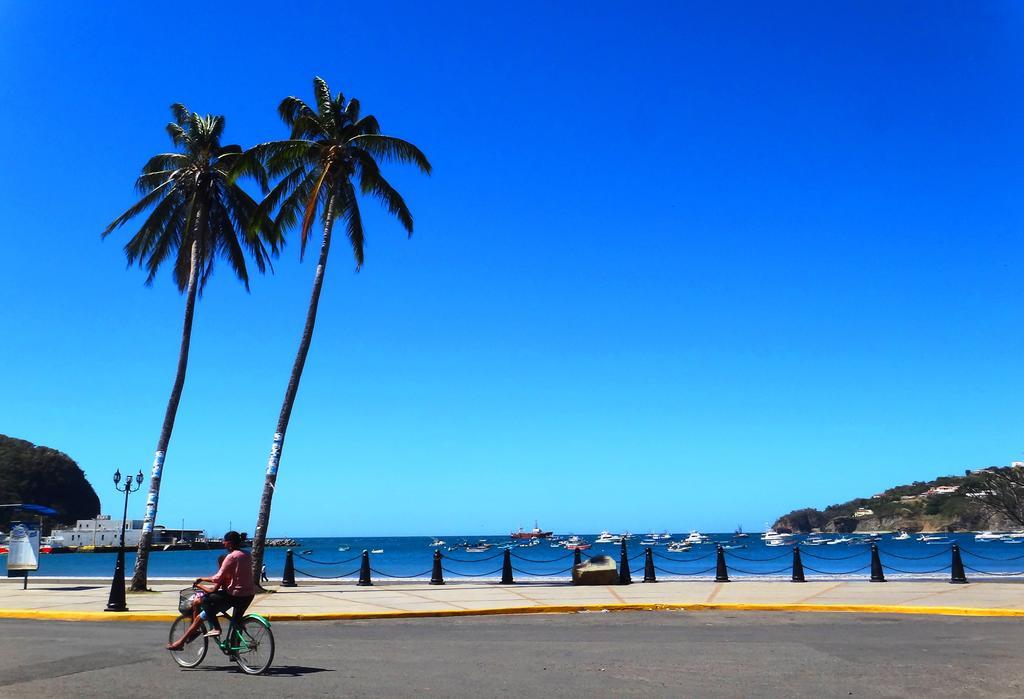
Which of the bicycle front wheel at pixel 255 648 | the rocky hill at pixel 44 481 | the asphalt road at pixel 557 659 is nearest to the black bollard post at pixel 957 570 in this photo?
the asphalt road at pixel 557 659

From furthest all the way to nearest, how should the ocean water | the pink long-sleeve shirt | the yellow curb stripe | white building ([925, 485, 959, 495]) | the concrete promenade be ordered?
1. white building ([925, 485, 959, 495])
2. the ocean water
3. the concrete promenade
4. the yellow curb stripe
5. the pink long-sleeve shirt

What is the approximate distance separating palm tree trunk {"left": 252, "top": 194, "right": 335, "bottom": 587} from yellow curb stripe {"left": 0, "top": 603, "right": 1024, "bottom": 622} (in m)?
5.21

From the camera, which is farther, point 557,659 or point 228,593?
point 557,659

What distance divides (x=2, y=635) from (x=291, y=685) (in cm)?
833

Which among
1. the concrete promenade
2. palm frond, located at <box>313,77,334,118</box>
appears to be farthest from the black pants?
palm frond, located at <box>313,77,334,118</box>

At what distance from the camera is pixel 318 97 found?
83.3ft

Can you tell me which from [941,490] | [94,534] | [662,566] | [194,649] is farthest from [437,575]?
[941,490]

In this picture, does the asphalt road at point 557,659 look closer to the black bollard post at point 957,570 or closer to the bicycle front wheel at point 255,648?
the bicycle front wheel at point 255,648

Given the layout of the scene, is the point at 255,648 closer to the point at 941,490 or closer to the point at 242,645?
the point at 242,645

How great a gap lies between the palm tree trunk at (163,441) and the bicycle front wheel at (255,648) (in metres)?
14.6

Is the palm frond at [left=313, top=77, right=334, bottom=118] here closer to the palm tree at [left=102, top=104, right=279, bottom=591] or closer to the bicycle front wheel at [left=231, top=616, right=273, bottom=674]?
the palm tree at [left=102, top=104, right=279, bottom=591]

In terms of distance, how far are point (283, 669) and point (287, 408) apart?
14.3 metres

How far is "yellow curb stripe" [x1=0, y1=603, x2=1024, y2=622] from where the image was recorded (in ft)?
55.7

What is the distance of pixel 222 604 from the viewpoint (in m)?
10.6
